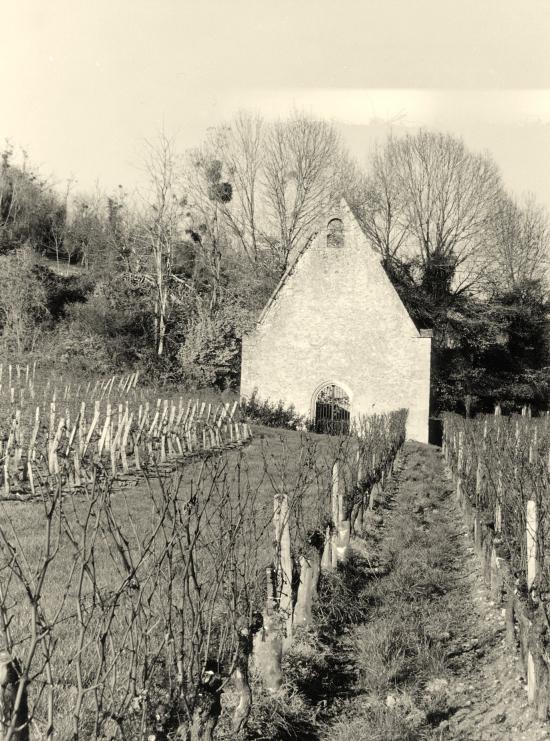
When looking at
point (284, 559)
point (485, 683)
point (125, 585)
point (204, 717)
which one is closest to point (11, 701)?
point (125, 585)

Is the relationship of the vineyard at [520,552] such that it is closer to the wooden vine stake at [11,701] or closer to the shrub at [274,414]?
the wooden vine stake at [11,701]

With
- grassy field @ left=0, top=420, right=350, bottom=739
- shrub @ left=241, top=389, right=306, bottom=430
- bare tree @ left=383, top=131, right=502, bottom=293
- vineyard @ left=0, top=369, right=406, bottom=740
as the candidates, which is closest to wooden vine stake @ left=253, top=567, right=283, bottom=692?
vineyard @ left=0, top=369, right=406, bottom=740

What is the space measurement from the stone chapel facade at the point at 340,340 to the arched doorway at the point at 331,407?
0.04 m

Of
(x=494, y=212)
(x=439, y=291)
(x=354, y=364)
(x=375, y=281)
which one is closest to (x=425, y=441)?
(x=354, y=364)

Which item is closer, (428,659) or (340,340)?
(428,659)

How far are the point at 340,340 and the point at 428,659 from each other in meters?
20.5

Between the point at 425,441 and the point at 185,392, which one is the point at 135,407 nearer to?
the point at 185,392

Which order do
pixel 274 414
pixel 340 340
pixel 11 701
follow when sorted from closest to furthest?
pixel 11 701
pixel 340 340
pixel 274 414

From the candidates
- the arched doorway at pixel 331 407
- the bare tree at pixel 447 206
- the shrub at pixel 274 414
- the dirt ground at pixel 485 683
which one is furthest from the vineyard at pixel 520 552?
the bare tree at pixel 447 206

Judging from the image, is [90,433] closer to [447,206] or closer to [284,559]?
[284,559]

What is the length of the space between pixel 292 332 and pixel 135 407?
6395 mm

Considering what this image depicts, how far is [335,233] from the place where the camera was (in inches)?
1021

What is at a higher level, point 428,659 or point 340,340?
point 340,340

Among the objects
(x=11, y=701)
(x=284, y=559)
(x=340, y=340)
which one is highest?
(x=340, y=340)
